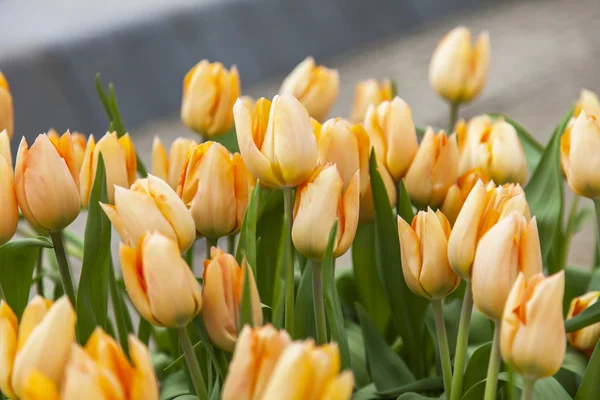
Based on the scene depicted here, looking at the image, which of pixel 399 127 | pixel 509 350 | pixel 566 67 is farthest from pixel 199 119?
pixel 566 67

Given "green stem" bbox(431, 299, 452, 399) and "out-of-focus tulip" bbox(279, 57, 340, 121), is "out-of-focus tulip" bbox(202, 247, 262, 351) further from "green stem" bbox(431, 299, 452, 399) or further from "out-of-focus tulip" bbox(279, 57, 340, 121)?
"out-of-focus tulip" bbox(279, 57, 340, 121)

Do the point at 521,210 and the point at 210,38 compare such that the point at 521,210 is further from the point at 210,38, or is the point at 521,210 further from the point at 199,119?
the point at 210,38

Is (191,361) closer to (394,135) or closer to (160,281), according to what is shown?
(160,281)

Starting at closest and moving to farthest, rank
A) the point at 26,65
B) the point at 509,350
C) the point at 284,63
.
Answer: the point at 509,350 < the point at 26,65 < the point at 284,63

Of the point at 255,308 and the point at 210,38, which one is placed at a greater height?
the point at 255,308

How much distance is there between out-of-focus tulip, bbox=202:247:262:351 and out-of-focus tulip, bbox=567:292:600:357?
6.8 inches

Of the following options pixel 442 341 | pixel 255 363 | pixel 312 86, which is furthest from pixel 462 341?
pixel 312 86

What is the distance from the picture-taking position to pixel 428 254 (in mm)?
314

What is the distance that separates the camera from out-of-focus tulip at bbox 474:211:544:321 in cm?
28

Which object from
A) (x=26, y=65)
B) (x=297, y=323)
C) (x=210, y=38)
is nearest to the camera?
(x=297, y=323)

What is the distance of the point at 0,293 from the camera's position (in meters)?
0.36

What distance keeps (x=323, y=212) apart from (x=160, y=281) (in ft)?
0.23


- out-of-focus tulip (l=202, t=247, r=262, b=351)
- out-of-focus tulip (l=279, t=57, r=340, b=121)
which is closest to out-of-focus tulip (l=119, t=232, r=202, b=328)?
out-of-focus tulip (l=202, t=247, r=262, b=351)

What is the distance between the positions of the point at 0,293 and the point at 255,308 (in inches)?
5.1
